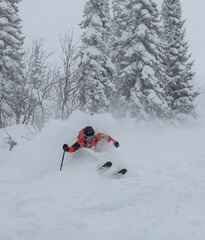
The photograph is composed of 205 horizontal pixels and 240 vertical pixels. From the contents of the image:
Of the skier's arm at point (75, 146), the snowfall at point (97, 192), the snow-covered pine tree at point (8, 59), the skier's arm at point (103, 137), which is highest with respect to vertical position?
the snow-covered pine tree at point (8, 59)

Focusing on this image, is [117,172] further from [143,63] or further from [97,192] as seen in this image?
[143,63]

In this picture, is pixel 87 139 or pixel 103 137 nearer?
pixel 87 139

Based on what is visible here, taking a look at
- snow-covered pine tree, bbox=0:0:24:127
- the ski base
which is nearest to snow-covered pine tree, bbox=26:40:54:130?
snow-covered pine tree, bbox=0:0:24:127

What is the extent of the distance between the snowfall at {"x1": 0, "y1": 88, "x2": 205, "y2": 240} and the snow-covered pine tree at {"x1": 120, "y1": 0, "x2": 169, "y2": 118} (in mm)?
→ 7503

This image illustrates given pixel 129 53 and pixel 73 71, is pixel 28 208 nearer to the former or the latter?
pixel 73 71

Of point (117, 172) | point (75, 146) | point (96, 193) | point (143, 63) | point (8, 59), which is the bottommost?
point (96, 193)

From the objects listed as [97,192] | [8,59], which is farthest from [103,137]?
[8,59]

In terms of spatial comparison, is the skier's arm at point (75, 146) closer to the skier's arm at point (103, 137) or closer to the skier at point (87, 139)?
the skier at point (87, 139)

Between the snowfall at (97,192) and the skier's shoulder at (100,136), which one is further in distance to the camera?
the skier's shoulder at (100,136)

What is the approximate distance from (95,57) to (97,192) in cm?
1284

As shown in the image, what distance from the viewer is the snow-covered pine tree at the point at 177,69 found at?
57.4ft

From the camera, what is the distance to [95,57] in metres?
15.9

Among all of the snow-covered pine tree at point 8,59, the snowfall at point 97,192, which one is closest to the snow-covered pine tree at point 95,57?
the snow-covered pine tree at point 8,59

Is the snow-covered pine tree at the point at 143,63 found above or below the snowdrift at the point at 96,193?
above
